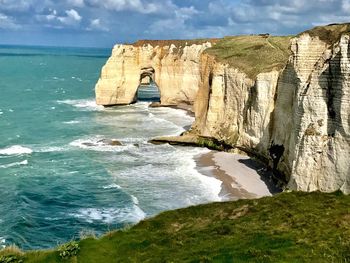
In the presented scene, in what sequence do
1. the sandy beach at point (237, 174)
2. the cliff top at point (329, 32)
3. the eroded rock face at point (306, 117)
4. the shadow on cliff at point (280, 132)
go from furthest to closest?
the sandy beach at point (237, 174) → the shadow on cliff at point (280, 132) → the cliff top at point (329, 32) → the eroded rock face at point (306, 117)

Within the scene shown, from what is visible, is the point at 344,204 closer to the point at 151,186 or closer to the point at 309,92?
the point at 309,92

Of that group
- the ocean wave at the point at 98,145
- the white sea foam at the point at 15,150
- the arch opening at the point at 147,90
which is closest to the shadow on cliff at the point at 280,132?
the ocean wave at the point at 98,145

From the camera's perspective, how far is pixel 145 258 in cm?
1861

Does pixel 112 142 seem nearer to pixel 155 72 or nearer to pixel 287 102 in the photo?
pixel 287 102

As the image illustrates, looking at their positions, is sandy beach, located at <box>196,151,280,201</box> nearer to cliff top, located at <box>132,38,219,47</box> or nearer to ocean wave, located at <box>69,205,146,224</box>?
ocean wave, located at <box>69,205,146,224</box>

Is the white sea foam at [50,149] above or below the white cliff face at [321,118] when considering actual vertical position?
below

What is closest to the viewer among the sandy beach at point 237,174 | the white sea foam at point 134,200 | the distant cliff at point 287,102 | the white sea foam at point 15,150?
the distant cliff at point 287,102

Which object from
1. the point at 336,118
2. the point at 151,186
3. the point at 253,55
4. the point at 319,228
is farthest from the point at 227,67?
the point at 319,228

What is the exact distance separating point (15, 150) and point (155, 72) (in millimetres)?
46355

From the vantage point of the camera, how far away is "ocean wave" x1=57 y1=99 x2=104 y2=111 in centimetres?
9425

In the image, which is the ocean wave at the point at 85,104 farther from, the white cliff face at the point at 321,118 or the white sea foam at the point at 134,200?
the white cliff face at the point at 321,118

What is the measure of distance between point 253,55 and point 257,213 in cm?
4174

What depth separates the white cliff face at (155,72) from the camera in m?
96.7

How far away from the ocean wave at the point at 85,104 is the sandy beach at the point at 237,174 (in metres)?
43.1
